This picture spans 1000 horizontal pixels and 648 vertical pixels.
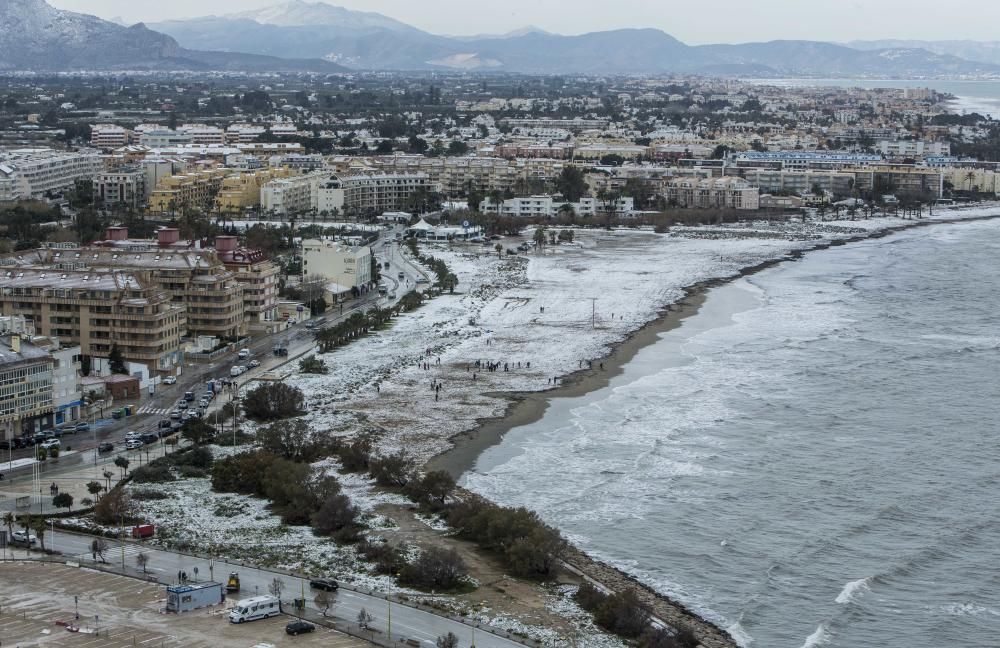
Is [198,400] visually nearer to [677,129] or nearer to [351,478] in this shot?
[351,478]

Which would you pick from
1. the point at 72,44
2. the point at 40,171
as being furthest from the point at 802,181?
the point at 72,44

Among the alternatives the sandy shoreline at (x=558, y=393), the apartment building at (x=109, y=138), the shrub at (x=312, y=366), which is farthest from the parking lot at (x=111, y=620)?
the apartment building at (x=109, y=138)

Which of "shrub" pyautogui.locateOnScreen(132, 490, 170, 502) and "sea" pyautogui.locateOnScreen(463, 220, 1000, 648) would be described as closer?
"sea" pyautogui.locateOnScreen(463, 220, 1000, 648)

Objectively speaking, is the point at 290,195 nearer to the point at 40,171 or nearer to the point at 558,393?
the point at 40,171

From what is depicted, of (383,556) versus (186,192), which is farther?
(186,192)

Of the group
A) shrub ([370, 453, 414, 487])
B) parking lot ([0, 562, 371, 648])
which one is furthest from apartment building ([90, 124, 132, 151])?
parking lot ([0, 562, 371, 648])

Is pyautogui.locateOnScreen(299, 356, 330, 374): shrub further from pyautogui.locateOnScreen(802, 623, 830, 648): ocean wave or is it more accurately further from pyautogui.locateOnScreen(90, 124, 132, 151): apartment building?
pyautogui.locateOnScreen(90, 124, 132, 151): apartment building
